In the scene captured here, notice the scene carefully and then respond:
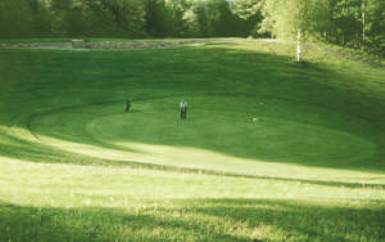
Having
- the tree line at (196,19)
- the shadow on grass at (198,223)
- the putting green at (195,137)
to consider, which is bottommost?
the putting green at (195,137)

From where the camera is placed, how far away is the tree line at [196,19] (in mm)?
62406

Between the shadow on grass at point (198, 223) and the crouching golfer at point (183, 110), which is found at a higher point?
the shadow on grass at point (198, 223)

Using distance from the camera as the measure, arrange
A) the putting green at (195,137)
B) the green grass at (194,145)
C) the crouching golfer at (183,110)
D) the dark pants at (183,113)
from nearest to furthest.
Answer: the green grass at (194,145) → the putting green at (195,137) → the crouching golfer at (183,110) → the dark pants at (183,113)

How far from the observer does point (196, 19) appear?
13588 cm

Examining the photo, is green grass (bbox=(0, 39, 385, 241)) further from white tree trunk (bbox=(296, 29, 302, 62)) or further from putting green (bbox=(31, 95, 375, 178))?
white tree trunk (bbox=(296, 29, 302, 62))

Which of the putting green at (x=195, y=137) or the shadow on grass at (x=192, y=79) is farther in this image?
the shadow on grass at (x=192, y=79)

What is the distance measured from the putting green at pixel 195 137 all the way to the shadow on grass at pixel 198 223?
1324 centimetres

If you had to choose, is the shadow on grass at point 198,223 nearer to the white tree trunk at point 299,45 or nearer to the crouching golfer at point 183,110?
the crouching golfer at point 183,110

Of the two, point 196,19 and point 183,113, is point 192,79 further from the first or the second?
point 196,19

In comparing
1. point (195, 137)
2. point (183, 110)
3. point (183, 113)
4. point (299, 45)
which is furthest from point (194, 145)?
point (299, 45)

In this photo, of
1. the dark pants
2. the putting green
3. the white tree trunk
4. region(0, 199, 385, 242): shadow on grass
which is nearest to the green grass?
region(0, 199, 385, 242): shadow on grass

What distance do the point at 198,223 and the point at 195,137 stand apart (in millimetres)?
23166

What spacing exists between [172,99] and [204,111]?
5852 mm

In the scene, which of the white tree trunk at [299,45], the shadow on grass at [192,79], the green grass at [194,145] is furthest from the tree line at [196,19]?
the green grass at [194,145]
